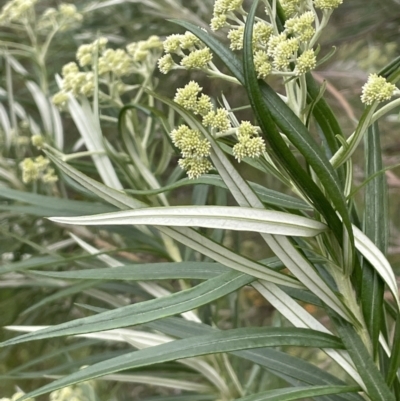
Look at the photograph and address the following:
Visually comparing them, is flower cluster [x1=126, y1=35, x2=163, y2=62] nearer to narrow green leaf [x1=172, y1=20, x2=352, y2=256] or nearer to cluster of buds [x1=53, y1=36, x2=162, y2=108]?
cluster of buds [x1=53, y1=36, x2=162, y2=108]

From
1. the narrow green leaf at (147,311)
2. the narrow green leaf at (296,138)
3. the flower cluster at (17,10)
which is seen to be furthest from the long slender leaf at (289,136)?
the flower cluster at (17,10)

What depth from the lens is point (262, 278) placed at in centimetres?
44

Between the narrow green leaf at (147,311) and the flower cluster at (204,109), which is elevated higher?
the flower cluster at (204,109)

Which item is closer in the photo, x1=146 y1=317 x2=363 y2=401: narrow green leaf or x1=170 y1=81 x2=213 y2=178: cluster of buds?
x1=170 y1=81 x2=213 y2=178: cluster of buds

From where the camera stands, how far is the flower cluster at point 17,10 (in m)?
0.88

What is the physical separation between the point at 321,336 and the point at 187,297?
138mm

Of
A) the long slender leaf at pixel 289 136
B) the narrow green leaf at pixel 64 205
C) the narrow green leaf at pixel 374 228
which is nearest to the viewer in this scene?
the long slender leaf at pixel 289 136

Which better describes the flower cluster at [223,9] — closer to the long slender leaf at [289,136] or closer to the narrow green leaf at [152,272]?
the long slender leaf at [289,136]

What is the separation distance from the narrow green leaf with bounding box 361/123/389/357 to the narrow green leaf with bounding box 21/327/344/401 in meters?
0.06

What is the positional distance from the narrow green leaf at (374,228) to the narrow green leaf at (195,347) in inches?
2.5

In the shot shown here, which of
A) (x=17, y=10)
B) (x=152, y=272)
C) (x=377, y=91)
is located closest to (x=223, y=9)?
(x=377, y=91)

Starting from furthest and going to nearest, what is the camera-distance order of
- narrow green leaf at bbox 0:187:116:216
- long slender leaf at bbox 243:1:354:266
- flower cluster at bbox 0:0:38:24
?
flower cluster at bbox 0:0:38:24 < narrow green leaf at bbox 0:187:116:216 < long slender leaf at bbox 243:1:354:266

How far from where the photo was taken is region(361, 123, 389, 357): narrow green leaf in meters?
0.45

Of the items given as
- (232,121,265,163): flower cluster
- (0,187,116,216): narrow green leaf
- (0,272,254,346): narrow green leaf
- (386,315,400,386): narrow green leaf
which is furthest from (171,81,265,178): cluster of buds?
(0,187,116,216): narrow green leaf
